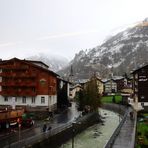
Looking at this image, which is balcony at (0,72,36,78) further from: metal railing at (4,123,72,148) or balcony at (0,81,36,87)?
metal railing at (4,123,72,148)

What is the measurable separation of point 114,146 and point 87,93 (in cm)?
4838

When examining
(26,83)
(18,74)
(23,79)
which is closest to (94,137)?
(26,83)

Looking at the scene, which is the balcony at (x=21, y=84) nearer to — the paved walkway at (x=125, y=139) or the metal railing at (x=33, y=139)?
the metal railing at (x=33, y=139)

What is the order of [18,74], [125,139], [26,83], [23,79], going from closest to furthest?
[125,139] → [26,83] → [23,79] → [18,74]

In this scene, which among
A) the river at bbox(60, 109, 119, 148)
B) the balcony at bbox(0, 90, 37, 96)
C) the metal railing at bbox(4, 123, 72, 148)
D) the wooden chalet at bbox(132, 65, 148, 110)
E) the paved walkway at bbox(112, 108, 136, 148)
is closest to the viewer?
the metal railing at bbox(4, 123, 72, 148)

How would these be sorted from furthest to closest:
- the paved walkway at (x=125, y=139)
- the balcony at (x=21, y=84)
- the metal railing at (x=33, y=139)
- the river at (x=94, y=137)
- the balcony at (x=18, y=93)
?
the balcony at (x=18, y=93) < the balcony at (x=21, y=84) < the river at (x=94, y=137) < the paved walkway at (x=125, y=139) < the metal railing at (x=33, y=139)

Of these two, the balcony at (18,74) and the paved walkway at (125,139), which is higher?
the balcony at (18,74)

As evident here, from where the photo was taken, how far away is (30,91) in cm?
7669

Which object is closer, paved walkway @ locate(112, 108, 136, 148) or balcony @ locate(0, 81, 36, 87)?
paved walkway @ locate(112, 108, 136, 148)

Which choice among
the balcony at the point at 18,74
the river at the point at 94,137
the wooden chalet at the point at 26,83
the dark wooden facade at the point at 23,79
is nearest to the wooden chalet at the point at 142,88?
the river at the point at 94,137

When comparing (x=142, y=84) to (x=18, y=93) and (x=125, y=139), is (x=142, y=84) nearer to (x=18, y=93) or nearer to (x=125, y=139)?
(x=18, y=93)

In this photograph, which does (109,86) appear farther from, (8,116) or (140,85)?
(8,116)

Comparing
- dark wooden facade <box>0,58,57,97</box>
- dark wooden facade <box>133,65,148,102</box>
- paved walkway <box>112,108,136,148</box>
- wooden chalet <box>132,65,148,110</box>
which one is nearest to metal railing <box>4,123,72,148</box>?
paved walkway <box>112,108,136,148</box>

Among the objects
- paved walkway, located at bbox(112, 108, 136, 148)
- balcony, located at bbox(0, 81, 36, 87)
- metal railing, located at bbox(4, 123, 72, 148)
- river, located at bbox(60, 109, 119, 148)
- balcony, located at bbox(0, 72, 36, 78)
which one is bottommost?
river, located at bbox(60, 109, 119, 148)
